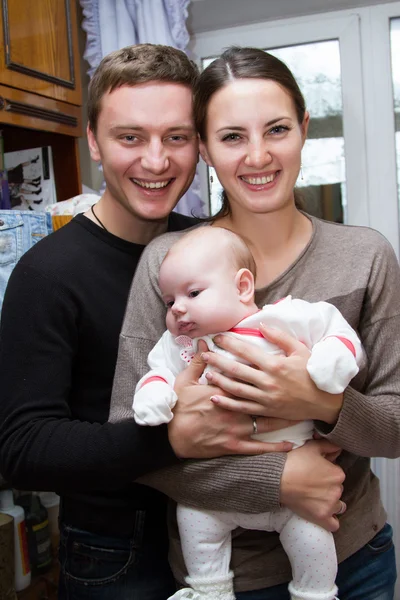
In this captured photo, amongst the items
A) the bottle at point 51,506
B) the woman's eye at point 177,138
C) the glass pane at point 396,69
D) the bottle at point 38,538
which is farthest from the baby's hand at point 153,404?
the glass pane at point 396,69

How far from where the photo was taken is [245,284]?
1.08 meters

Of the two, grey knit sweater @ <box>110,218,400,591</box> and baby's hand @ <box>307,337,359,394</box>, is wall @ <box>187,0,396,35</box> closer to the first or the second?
grey knit sweater @ <box>110,218,400,591</box>

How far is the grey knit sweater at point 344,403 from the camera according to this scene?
1001 millimetres

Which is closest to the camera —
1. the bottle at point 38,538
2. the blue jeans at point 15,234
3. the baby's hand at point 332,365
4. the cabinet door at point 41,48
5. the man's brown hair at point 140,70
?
the baby's hand at point 332,365

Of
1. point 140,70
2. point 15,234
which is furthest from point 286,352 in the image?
point 15,234

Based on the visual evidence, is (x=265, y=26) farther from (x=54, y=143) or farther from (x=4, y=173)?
(x=4, y=173)

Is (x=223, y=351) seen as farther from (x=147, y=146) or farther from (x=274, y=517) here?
(x=147, y=146)

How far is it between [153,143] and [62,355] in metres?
0.48

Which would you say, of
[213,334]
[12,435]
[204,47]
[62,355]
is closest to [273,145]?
[213,334]

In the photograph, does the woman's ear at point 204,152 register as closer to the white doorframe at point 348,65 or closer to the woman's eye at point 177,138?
the woman's eye at point 177,138

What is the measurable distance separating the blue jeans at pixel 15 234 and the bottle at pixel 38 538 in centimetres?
86

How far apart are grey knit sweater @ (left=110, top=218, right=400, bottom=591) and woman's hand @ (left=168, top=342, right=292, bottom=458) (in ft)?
0.07

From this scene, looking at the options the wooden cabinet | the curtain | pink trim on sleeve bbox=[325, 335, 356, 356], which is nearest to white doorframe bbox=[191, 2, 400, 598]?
the curtain

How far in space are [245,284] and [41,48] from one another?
144 centimetres
